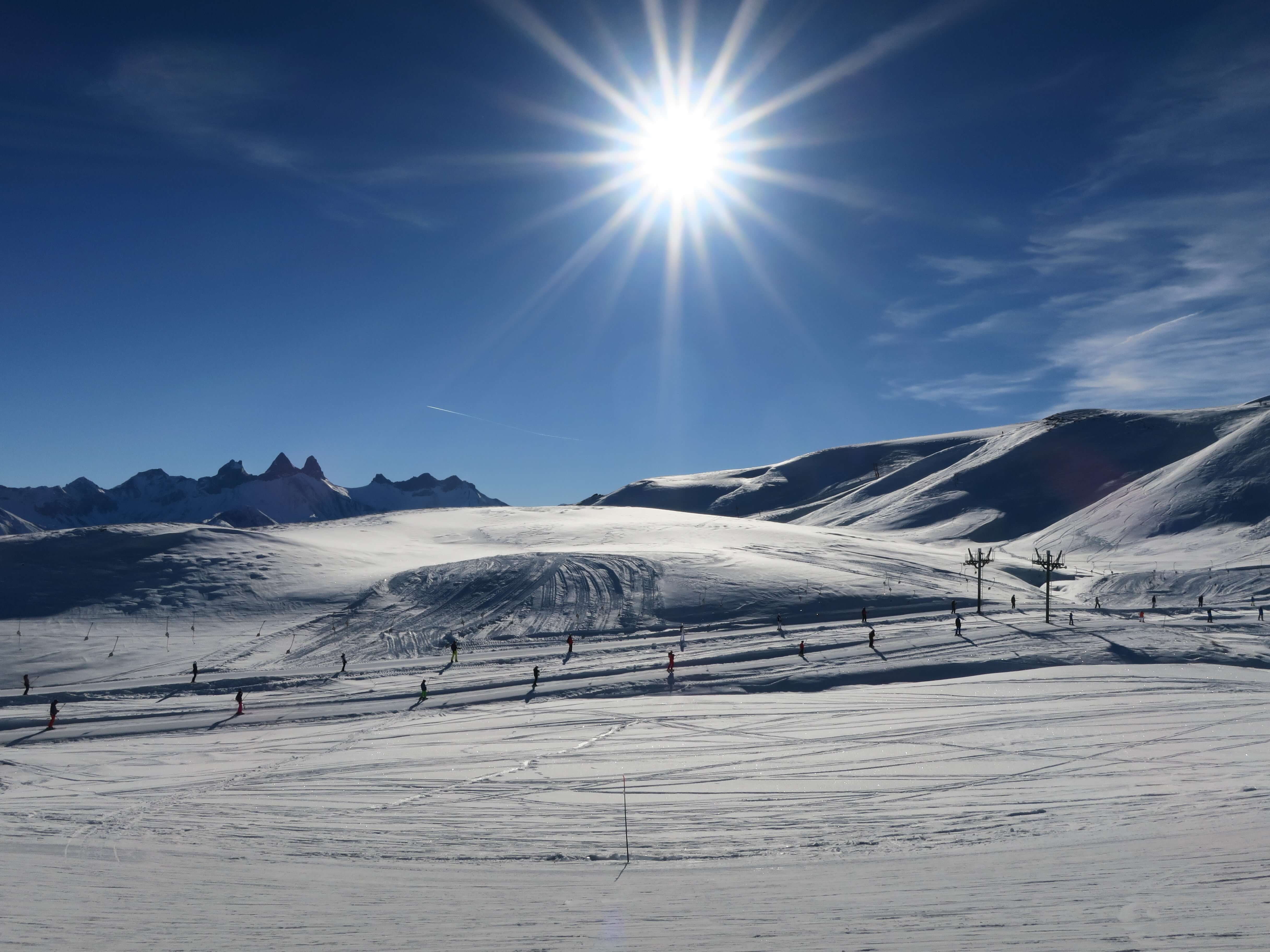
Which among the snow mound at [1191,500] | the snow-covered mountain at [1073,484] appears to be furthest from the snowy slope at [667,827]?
the snow-covered mountain at [1073,484]

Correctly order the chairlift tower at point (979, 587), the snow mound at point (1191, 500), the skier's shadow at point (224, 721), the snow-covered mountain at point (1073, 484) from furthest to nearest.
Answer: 1. the snow-covered mountain at point (1073, 484)
2. the snow mound at point (1191, 500)
3. the chairlift tower at point (979, 587)
4. the skier's shadow at point (224, 721)

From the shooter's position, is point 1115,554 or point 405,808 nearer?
point 405,808

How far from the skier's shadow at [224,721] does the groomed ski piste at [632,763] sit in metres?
0.36

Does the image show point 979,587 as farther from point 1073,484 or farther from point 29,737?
point 1073,484

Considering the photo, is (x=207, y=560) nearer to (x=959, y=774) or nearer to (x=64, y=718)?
(x=64, y=718)

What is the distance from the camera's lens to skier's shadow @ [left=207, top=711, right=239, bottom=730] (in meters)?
24.7

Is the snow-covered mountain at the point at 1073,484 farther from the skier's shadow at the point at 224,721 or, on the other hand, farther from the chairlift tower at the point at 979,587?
the skier's shadow at the point at 224,721

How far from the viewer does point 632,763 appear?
60.3 feet

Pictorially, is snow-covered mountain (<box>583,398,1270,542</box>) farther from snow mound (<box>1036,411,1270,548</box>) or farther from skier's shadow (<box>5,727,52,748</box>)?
skier's shadow (<box>5,727,52,748</box>)

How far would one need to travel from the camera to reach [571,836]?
13984mm

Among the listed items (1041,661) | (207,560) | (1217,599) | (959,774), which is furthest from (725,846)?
(207,560)

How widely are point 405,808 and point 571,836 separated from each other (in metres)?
4.27

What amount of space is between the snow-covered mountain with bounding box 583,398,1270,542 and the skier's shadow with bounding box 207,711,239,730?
7722 centimetres

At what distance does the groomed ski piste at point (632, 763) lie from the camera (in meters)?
10.7
